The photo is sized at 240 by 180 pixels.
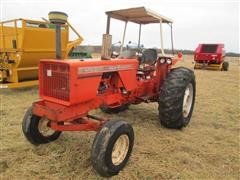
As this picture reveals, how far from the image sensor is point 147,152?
366 centimetres

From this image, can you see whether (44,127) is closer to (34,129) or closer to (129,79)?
(34,129)

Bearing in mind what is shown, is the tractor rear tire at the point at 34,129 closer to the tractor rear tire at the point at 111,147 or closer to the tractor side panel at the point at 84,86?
the tractor side panel at the point at 84,86

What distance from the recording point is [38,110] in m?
3.15

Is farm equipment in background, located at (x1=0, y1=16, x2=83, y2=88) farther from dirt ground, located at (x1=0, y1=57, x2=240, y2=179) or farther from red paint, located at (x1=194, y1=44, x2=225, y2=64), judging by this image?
red paint, located at (x1=194, y1=44, x2=225, y2=64)

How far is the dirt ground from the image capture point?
3.07 m

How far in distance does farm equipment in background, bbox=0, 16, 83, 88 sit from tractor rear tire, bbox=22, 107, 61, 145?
386 cm

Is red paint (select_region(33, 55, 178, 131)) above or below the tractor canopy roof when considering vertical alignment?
below

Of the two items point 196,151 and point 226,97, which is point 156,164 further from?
point 226,97

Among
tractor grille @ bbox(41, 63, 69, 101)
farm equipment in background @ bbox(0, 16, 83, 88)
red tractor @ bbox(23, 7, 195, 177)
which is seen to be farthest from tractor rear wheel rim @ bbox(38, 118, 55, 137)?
farm equipment in background @ bbox(0, 16, 83, 88)

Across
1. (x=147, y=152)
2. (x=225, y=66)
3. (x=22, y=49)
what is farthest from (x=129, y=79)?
(x=225, y=66)

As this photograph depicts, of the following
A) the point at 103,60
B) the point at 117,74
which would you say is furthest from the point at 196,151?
the point at 103,60

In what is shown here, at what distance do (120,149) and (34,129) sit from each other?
1269mm

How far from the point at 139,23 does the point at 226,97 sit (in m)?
4.05

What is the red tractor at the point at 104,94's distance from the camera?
2959 mm
